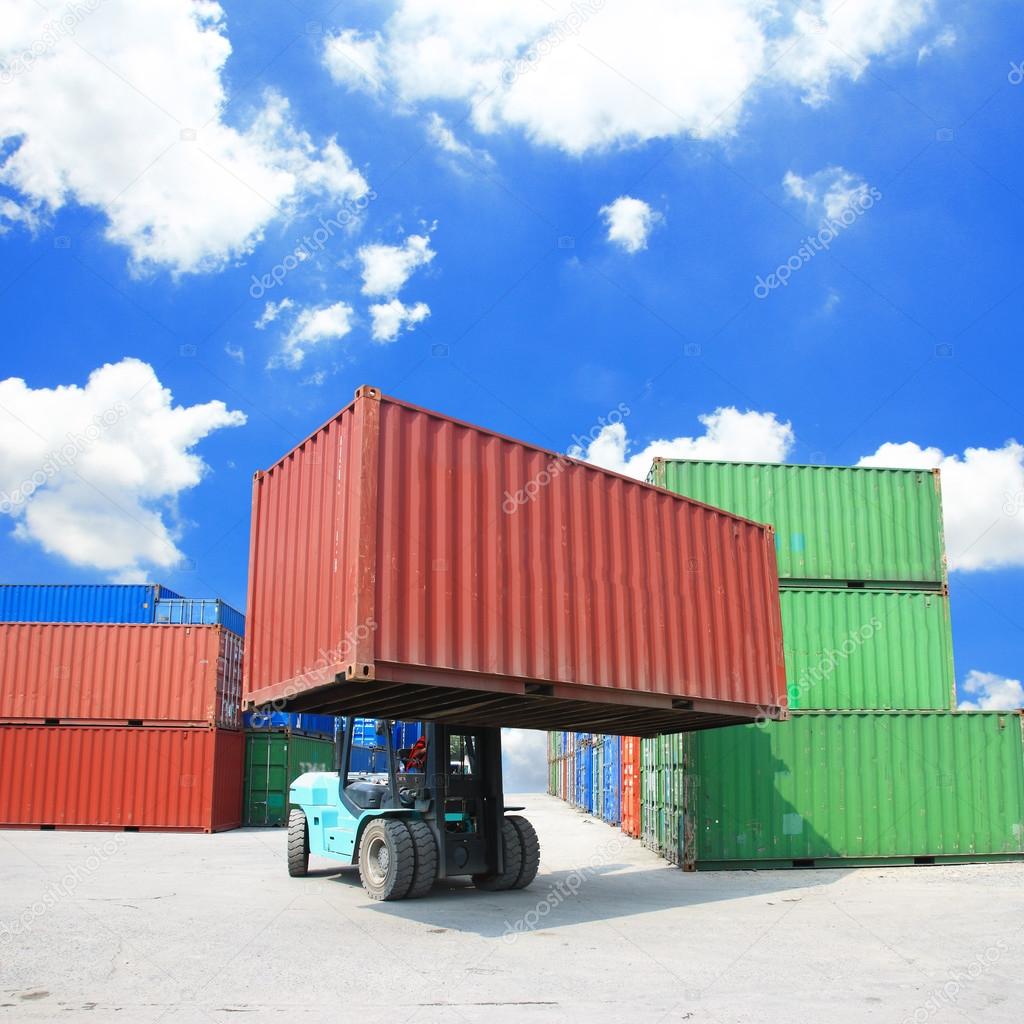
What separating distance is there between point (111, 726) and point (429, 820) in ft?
42.9

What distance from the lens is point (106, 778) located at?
20.9 meters

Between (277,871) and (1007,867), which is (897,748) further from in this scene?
(277,871)

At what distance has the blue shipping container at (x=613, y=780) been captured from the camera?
2180cm

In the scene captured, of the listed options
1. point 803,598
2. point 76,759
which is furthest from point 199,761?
point 803,598

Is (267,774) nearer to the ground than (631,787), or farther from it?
nearer to the ground

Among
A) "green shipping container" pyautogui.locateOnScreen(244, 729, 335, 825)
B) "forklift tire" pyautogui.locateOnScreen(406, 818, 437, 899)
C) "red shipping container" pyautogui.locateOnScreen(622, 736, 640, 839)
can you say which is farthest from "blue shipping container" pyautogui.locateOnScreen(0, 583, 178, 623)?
"forklift tire" pyautogui.locateOnScreen(406, 818, 437, 899)

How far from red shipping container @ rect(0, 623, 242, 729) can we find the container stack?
0.08 feet

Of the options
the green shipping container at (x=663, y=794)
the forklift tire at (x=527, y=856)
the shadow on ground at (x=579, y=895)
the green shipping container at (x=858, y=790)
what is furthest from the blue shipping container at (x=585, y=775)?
the forklift tire at (x=527, y=856)

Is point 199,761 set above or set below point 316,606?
below

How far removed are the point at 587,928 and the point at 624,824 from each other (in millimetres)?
12423

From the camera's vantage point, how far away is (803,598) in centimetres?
1609

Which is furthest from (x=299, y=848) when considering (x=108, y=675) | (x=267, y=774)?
(x=267, y=774)

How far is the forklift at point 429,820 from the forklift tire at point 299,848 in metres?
0.50

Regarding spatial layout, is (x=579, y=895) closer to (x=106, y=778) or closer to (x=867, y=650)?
(x=867, y=650)
